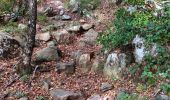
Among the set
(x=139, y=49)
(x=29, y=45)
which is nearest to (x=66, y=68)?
(x=29, y=45)

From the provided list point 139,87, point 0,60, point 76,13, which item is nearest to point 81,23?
point 76,13

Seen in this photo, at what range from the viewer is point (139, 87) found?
8.73 m

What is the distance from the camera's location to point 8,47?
11906 millimetres

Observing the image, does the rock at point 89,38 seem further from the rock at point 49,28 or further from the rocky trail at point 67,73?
the rock at point 49,28

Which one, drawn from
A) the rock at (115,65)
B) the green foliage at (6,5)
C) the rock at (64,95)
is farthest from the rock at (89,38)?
the green foliage at (6,5)

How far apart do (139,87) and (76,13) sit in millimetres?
8375

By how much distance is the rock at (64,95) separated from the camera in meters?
8.82

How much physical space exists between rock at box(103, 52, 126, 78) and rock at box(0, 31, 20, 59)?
12.3 ft

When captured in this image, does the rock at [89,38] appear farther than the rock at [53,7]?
No

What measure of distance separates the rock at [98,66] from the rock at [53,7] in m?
6.74

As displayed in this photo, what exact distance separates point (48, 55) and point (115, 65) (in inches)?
112

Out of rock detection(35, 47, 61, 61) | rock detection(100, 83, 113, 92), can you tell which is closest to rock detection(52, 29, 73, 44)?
rock detection(35, 47, 61, 61)

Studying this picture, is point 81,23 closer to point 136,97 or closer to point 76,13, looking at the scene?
point 76,13

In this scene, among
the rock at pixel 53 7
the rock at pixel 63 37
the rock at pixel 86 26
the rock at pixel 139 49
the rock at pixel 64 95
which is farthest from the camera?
the rock at pixel 53 7
